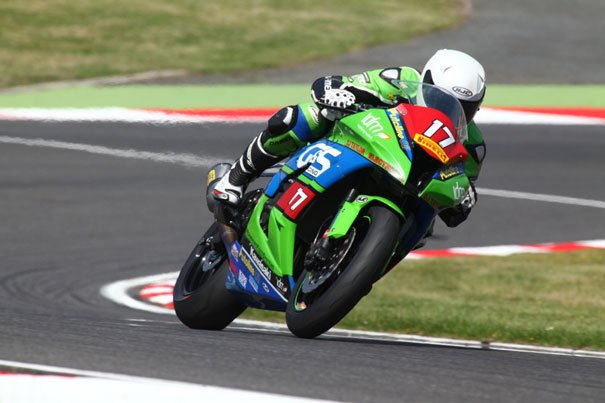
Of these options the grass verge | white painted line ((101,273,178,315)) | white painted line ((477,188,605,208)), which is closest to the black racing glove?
white painted line ((101,273,178,315))

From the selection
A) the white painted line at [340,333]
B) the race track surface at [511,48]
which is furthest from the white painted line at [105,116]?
the white painted line at [340,333]

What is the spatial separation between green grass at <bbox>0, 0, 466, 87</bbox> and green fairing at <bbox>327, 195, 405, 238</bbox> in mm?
12868

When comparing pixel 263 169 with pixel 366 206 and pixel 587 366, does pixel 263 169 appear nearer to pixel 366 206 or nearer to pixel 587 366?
pixel 366 206

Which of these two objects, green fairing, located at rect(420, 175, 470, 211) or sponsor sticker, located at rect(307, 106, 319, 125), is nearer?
green fairing, located at rect(420, 175, 470, 211)

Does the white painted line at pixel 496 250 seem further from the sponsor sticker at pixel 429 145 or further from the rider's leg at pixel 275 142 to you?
the sponsor sticker at pixel 429 145

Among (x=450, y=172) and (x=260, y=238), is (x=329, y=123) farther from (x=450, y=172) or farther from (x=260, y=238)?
(x=450, y=172)

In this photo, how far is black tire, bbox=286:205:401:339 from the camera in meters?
5.96

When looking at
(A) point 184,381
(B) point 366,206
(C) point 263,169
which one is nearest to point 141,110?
(C) point 263,169

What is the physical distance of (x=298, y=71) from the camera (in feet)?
65.8

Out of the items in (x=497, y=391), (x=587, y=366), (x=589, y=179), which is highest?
(x=497, y=391)

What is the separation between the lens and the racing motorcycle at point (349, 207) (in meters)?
6.11

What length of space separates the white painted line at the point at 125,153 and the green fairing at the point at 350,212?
26.4ft

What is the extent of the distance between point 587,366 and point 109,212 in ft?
22.5

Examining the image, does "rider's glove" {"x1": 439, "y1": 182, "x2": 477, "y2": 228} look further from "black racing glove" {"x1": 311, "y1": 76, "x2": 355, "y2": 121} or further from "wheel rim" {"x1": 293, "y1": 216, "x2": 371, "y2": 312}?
"black racing glove" {"x1": 311, "y1": 76, "x2": 355, "y2": 121}
